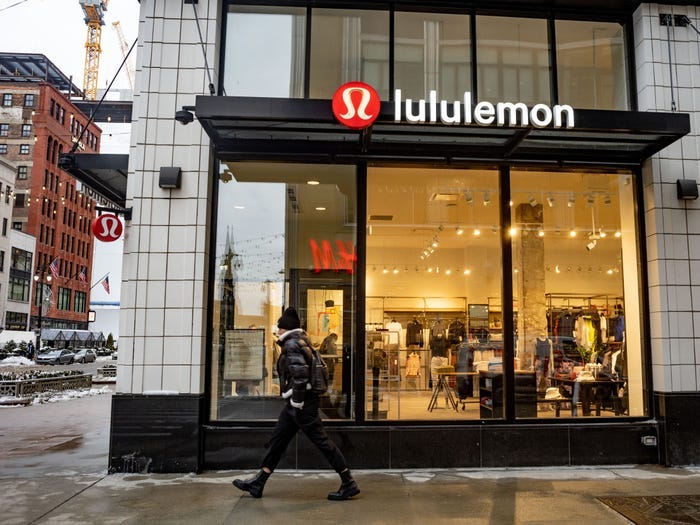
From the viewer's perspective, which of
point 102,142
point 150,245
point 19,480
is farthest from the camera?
point 102,142

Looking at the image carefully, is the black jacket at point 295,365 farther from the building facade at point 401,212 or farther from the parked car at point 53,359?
the parked car at point 53,359

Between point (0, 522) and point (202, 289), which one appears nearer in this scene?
point (0, 522)

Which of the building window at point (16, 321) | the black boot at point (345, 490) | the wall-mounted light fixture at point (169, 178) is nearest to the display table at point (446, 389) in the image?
the black boot at point (345, 490)

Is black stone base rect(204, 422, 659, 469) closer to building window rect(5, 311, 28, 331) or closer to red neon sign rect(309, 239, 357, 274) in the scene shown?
red neon sign rect(309, 239, 357, 274)

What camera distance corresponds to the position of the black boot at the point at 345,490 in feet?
20.2

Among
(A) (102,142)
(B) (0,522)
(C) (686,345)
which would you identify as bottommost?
(B) (0,522)

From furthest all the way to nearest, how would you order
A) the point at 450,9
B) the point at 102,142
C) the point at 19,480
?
the point at 102,142 < the point at 450,9 < the point at 19,480

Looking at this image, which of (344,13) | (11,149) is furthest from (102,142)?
(344,13)

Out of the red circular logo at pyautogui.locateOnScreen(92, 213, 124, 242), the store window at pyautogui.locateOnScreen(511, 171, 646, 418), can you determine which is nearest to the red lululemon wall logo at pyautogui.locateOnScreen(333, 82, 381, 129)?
the store window at pyautogui.locateOnScreen(511, 171, 646, 418)

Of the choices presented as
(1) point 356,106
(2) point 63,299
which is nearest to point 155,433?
(1) point 356,106

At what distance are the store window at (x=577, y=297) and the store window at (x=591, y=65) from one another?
1.12 meters

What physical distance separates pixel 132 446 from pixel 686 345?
23.5 ft

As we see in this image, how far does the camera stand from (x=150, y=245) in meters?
7.45

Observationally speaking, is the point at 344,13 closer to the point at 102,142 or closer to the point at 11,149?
the point at 11,149
